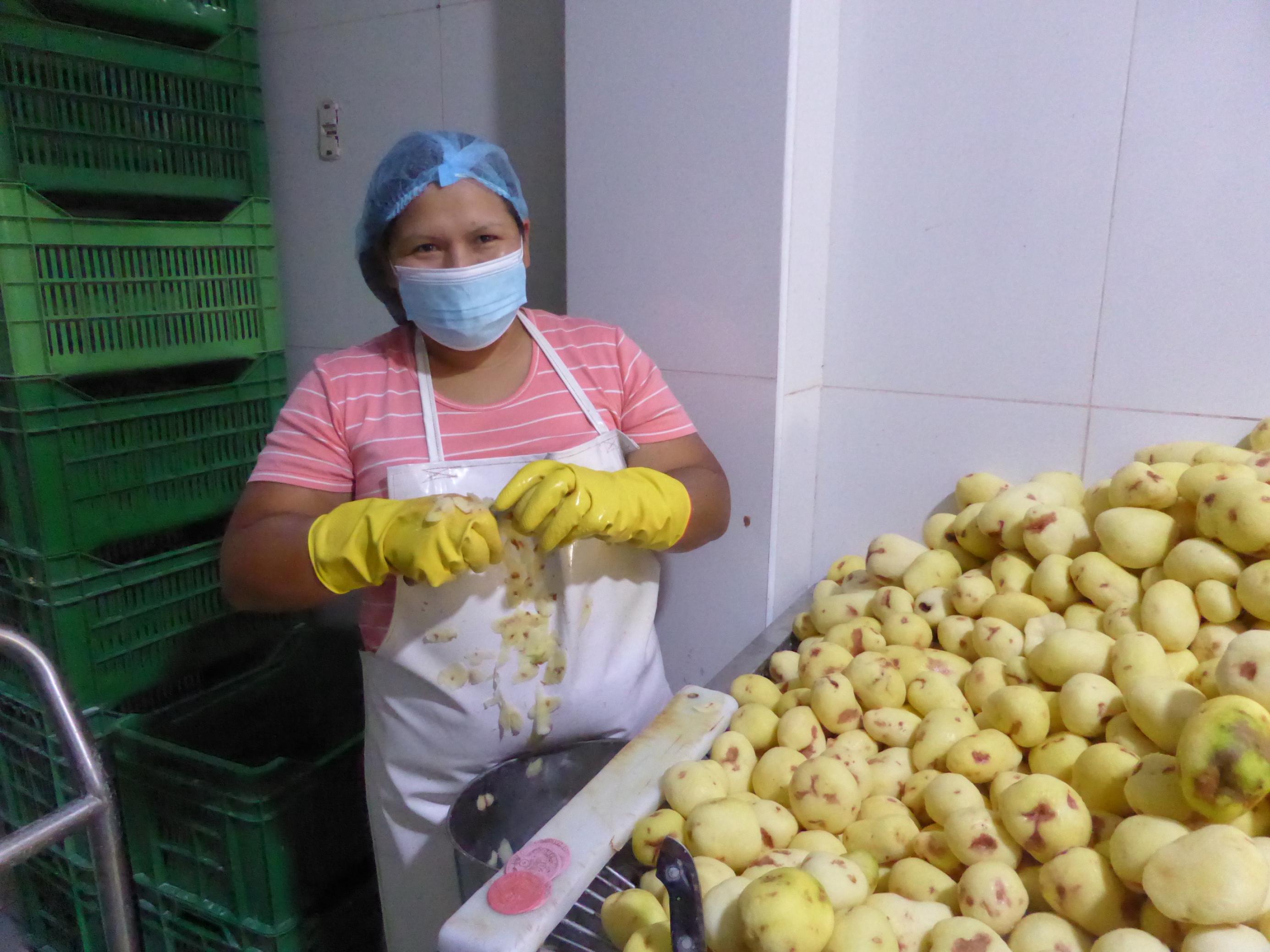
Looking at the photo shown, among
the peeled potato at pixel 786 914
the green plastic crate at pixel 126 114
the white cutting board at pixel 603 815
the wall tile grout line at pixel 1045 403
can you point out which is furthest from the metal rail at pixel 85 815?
the green plastic crate at pixel 126 114

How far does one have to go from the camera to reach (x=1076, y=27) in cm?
115

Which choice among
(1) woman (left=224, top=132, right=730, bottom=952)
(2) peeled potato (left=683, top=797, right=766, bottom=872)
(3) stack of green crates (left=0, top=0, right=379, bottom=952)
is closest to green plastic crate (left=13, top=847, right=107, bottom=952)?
(3) stack of green crates (left=0, top=0, right=379, bottom=952)

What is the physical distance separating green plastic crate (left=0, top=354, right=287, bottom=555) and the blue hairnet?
2.33 ft

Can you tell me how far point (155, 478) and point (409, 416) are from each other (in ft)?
2.77

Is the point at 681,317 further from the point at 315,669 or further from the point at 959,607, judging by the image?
the point at 315,669

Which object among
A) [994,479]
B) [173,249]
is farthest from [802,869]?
[173,249]

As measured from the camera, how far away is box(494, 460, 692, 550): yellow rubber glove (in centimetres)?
95

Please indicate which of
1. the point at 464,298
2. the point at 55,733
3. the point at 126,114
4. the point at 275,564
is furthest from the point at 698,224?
the point at 55,733

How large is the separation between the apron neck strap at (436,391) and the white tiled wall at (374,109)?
1.50 ft

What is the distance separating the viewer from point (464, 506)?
946 mm

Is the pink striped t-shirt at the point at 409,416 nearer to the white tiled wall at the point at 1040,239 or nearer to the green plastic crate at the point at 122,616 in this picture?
the white tiled wall at the point at 1040,239

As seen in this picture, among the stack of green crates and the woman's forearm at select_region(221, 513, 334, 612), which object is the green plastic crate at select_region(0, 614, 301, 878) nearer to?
the stack of green crates

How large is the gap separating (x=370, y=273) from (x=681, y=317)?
18.8 inches

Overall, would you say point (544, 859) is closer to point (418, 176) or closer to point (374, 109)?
point (418, 176)
